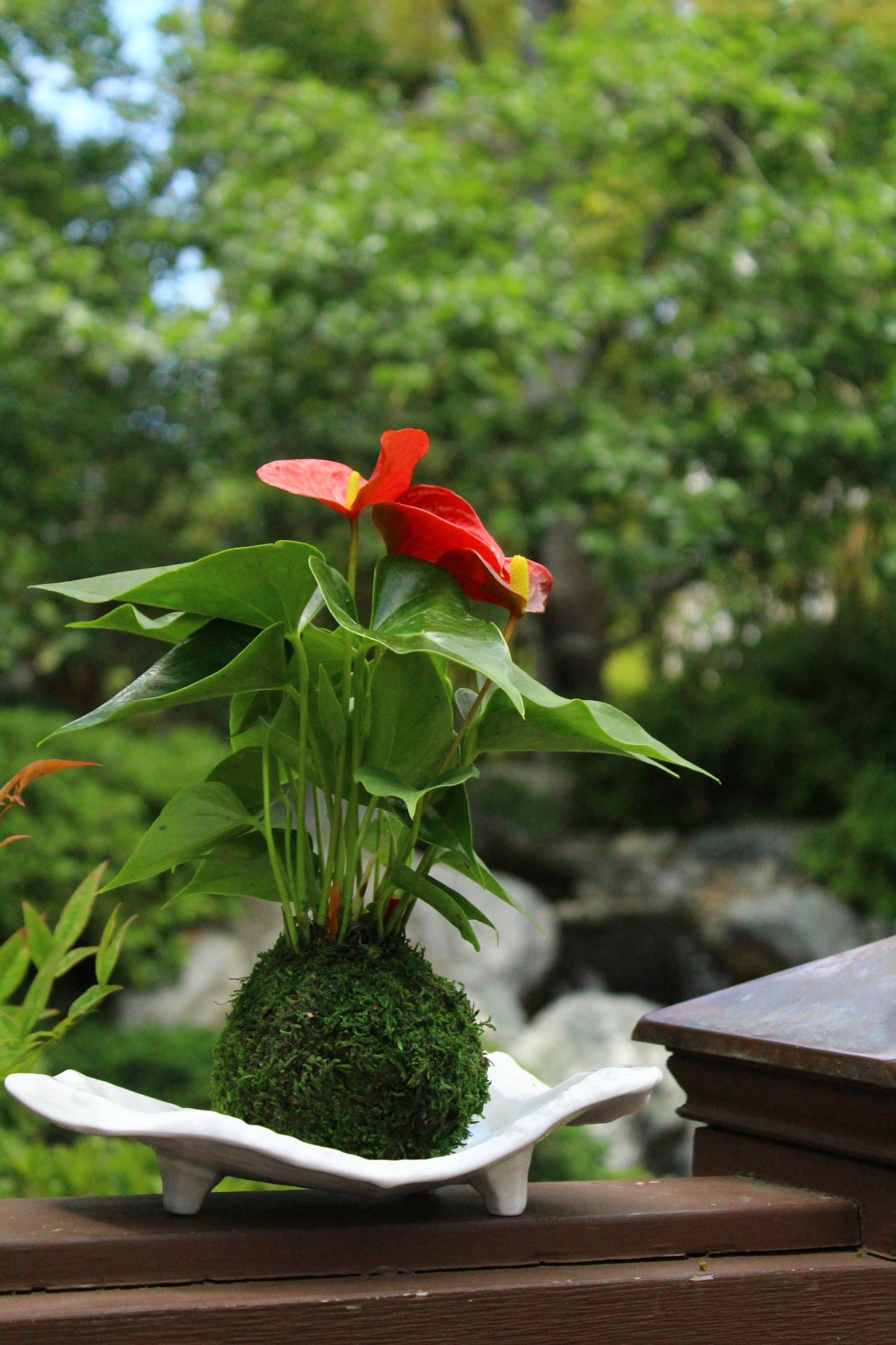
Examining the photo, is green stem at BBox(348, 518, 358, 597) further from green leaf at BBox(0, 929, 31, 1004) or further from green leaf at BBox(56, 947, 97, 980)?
green leaf at BBox(0, 929, 31, 1004)

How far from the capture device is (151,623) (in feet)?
2.78

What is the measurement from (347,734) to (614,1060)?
417cm

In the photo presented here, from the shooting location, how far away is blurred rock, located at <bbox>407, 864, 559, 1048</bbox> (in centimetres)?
547

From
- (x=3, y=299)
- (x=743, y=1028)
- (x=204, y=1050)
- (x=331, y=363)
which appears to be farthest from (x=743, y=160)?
(x=743, y=1028)

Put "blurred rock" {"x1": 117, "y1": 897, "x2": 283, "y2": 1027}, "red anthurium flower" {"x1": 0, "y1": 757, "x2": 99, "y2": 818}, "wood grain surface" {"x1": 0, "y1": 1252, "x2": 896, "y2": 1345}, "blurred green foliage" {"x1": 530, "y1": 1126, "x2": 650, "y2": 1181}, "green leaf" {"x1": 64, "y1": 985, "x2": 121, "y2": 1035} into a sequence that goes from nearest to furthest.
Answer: "wood grain surface" {"x1": 0, "y1": 1252, "x2": 896, "y2": 1345}, "red anthurium flower" {"x1": 0, "y1": 757, "x2": 99, "y2": 818}, "green leaf" {"x1": 64, "y1": 985, "x2": 121, "y2": 1035}, "blurred green foliage" {"x1": 530, "y1": 1126, "x2": 650, "y2": 1181}, "blurred rock" {"x1": 117, "y1": 897, "x2": 283, "y2": 1027}

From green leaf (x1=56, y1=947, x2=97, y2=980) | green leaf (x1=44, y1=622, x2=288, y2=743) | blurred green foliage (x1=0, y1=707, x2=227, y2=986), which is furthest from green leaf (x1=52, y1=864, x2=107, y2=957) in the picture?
blurred green foliage (x1=0, y1=707, x2=227, y2=986)

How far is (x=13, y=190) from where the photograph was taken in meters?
7.51

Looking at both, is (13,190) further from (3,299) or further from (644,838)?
(644,838)

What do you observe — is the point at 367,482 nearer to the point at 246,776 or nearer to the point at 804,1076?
the point at 246,776

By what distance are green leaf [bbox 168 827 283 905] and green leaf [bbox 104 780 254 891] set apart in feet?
0.14

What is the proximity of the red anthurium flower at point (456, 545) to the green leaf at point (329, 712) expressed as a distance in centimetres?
11

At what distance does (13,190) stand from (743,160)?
4521 millimetres

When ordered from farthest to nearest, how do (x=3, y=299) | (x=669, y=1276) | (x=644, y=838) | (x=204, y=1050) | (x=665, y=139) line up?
(x=644, y=838) < (x=665, y=139) < (x=3, y=299) < (x=204, y=1050) < (x=669, y=1276)

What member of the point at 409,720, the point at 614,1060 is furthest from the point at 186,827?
the point at 614,1060
